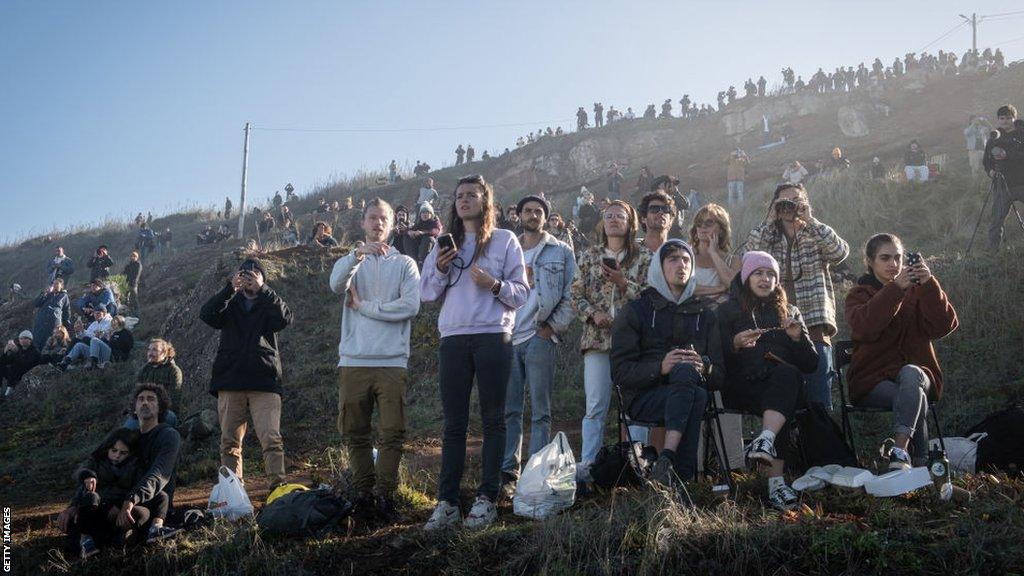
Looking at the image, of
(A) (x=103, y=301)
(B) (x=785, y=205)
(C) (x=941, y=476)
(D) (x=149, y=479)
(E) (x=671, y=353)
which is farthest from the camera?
(A) (x=103, y=301)

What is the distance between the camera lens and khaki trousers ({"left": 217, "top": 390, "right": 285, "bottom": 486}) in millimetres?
6086

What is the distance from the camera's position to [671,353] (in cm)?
470

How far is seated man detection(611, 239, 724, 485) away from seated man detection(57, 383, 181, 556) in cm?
304

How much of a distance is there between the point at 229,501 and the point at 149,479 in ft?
1.74

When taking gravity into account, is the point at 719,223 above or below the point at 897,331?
above

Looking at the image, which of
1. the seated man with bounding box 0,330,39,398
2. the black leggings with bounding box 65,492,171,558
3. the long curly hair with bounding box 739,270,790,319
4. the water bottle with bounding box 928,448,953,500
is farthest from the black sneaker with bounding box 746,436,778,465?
the seated man with bounding box 0,330,39,398

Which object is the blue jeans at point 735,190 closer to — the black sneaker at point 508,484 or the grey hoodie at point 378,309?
the grey hoodie at point 378,309

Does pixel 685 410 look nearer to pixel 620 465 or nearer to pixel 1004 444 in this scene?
pixel 620 465

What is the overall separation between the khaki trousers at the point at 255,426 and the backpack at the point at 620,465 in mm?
2613

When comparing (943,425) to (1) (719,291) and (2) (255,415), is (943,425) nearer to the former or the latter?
(1) (719,291)

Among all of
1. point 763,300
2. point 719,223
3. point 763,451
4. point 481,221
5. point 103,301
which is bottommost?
point 763,451

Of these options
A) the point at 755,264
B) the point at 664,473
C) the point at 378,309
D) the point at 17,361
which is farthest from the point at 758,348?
the point at 17,361

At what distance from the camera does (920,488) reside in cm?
421

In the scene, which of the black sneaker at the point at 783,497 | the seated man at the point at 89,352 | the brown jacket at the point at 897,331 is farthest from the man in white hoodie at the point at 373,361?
the seated man at the point at 89,352
